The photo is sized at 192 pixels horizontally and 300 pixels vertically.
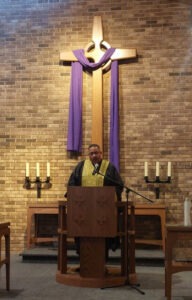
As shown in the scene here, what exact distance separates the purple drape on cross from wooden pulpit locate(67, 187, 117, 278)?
7.20 feet

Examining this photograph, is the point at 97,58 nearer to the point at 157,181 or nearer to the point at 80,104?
the point at 80,104

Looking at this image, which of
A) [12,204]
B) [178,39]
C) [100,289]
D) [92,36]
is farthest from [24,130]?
[100,289]

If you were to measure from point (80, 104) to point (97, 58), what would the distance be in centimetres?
79

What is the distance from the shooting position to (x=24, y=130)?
7109 millimetres

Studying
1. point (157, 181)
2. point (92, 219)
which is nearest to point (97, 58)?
point (157, 181)

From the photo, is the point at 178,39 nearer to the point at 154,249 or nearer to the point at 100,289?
the point at 154,249

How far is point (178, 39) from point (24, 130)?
286cm

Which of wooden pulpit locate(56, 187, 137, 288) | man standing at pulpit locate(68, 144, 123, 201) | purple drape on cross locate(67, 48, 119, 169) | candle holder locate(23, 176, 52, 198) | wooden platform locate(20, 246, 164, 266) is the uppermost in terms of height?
purple drape on cross locate(67, 48, 119, 169)

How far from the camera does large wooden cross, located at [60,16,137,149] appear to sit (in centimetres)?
683

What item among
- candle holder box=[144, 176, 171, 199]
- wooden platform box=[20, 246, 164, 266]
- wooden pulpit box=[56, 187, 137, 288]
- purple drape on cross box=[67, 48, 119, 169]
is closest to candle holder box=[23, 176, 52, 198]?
purple drape on cross box=[67, 48, 119, 169]

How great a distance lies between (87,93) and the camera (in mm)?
7070

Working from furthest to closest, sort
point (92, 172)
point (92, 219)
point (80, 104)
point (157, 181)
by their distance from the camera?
point (80, 104) < point (157, 181) < point (92, 172) < point (92, 219)

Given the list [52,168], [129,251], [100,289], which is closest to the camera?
[100,289]

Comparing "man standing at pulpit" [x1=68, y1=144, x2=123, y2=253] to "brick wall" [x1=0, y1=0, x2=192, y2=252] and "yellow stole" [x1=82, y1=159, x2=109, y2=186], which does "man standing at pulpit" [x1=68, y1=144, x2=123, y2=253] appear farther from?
"brick wall" [x1=0, y1=0, x2=192, y2=252]
